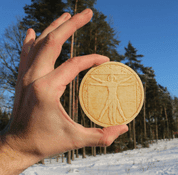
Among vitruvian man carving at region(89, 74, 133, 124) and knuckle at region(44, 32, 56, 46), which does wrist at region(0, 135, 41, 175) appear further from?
vitruvian man carving at region(89, 74, 133, 124)

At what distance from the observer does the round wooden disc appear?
2.89 meters

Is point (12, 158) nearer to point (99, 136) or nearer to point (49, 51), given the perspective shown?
point (99, 136)

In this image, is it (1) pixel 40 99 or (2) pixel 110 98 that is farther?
(2) pixel 110 98

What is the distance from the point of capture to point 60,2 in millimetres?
13992

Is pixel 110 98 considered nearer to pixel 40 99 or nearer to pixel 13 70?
pixel 40 99

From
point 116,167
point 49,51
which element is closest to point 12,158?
point 49,51

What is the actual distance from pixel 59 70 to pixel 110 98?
1.66 metres

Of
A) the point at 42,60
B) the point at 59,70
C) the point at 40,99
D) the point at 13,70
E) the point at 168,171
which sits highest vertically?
the point at 13,70

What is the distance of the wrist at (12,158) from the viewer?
1.33 metres

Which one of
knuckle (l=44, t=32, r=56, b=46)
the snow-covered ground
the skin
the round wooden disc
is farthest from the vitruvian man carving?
the snow-covered ground

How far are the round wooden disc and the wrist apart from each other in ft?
5.27

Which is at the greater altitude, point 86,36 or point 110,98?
point 86,36

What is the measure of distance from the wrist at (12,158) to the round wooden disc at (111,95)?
1606 mm

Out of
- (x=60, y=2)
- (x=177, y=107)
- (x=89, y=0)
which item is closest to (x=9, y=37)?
(x=60, y=2)
